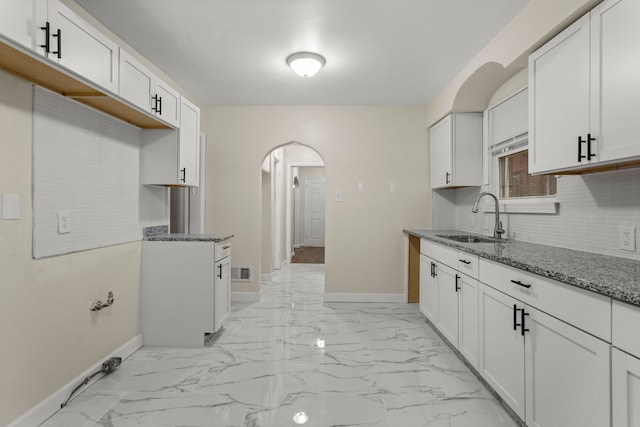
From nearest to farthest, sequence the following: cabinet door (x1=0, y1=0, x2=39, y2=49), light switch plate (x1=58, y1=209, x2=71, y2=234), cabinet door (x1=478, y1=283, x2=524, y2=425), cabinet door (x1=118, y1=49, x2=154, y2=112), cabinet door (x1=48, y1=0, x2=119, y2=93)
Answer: cabinet door (x1=0, y1=0, x2=39, y2=49), cabinet door (x1=48, y1=0, x2=119, y2=93), cabinet door (x1=478, y1=283, x2=524, y2=425), light switch plate (x1=58, y1=209, x2=71, y2=234), cabinet door (x1=118, y1=49, x2=154, y2=112)

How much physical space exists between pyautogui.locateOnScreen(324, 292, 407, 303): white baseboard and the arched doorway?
1566 millimetres

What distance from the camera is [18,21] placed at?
143 centimetres

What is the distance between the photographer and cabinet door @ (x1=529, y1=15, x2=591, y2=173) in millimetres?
1799

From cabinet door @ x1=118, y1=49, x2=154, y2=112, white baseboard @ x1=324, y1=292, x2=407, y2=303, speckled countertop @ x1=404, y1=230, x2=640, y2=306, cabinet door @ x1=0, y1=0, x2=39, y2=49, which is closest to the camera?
speckled countertop @ x1=404, y1=230, x2=640, y2=306

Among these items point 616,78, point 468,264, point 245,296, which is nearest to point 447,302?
point 468,264

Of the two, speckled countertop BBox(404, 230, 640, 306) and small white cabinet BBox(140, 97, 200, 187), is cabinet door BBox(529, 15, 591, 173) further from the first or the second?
small white cabinet BBox(140, 97, 200, 187)

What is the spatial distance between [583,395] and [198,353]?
8.10 ft

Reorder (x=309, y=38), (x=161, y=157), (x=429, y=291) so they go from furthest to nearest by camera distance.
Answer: (x=429, y=291)
(x=161, y=157)
(x=309, y=38)

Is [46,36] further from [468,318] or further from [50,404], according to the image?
[468,318]

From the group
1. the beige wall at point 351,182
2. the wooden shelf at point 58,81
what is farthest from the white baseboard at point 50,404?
the beige wall at point 351,182

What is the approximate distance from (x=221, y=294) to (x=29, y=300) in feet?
4.84

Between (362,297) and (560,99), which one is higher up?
(560,99)

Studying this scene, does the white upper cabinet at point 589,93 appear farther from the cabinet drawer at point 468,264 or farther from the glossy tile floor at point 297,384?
the glossy tile floor at point 297,384

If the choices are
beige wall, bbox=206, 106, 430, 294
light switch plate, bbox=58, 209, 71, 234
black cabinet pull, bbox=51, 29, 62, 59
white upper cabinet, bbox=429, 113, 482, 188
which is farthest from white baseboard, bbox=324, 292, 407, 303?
black cabinet pull, bbox=51, 29, 62, 59
